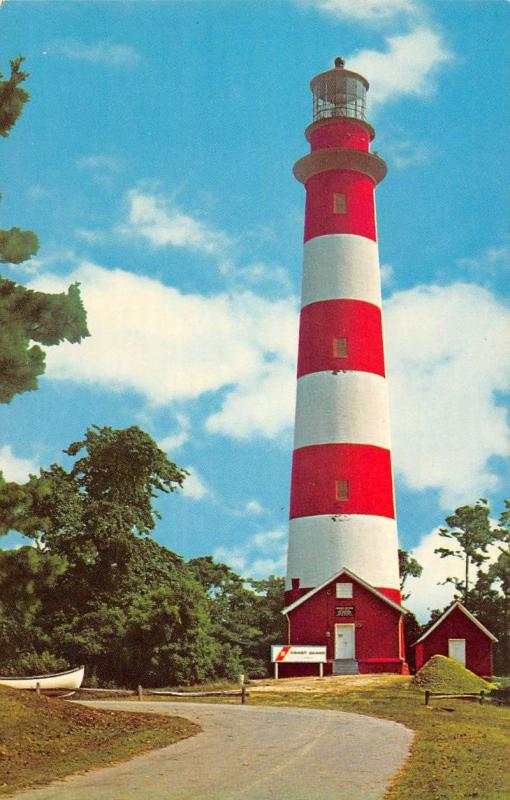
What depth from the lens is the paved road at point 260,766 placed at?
13.4 m

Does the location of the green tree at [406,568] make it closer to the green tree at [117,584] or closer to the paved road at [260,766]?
Answer: the green tree at [117,584]

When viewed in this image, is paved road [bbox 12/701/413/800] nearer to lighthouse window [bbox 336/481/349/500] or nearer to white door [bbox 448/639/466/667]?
lighthouse window [bbox 336/481/349/500]

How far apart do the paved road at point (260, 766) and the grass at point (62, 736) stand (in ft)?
1.64

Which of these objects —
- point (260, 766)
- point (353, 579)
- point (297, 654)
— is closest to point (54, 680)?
point (297, 654)

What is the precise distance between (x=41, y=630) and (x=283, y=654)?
9689mm

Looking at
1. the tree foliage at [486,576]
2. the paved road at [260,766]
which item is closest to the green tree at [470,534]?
the tree foliage at [486,576]

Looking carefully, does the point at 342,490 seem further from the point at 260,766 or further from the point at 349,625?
the point at 260,766

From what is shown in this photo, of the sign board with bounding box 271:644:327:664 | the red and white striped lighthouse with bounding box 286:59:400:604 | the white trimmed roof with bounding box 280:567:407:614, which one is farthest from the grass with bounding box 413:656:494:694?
the red and white striped lighthouse with bounding box 286:59:400:604

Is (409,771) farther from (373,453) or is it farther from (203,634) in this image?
(373,453)

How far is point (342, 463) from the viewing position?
41.5m

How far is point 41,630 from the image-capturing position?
3744cm

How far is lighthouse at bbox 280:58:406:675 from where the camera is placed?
4147cm

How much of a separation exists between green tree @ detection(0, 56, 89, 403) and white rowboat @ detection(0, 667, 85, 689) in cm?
1475

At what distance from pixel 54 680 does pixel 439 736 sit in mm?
15656
